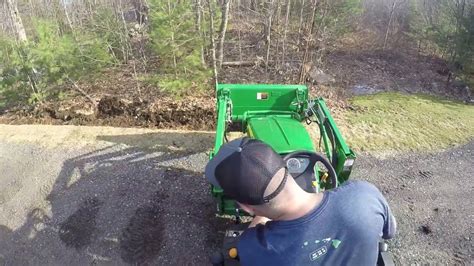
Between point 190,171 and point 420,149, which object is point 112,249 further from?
point 420,149

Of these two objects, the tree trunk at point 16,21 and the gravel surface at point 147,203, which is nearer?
the gravel surface at point 147,203

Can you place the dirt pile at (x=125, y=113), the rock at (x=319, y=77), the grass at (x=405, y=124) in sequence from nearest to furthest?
1. the grass at (x=405, y=124)
2. the dirt pile at (x=125, y=113)
3. the rock at (x=319, y=77)

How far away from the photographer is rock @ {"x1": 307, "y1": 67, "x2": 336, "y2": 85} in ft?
39.6

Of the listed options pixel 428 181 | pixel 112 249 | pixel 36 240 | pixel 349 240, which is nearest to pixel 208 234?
pixel 112 249

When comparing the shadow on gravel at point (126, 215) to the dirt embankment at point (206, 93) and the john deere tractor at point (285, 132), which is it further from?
the dirt embankment at point (206, 93)

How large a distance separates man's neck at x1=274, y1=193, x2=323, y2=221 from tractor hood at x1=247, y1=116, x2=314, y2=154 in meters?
2.40

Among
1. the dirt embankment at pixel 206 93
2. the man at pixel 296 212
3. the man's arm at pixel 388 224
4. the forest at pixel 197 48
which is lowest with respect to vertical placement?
the dirt embankment at pixel 206 93

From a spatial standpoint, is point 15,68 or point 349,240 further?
point 15,68

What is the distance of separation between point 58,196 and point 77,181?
1.33ft

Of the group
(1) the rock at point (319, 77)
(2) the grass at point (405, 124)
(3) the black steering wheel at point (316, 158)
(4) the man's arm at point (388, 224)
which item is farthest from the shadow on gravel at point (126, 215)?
(1) the rock at point (319, 77)

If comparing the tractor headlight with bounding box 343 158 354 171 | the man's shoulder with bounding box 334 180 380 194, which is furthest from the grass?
the man's shoulder with bounding box 334 180 380 194

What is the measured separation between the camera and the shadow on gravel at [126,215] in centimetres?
500

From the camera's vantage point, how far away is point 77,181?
6.38 meters

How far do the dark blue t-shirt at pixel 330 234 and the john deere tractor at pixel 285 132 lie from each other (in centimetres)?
60
